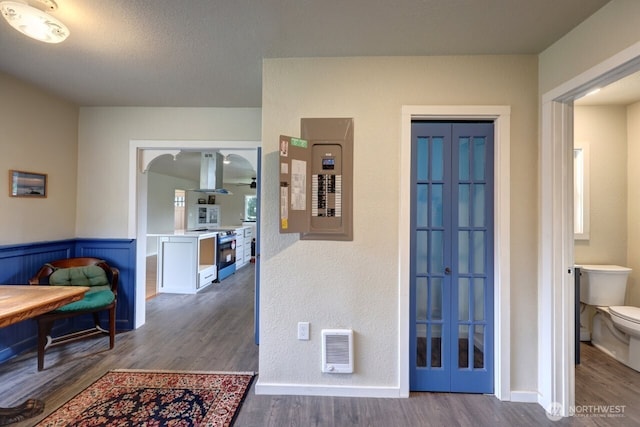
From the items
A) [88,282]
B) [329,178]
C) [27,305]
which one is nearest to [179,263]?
[88,282]

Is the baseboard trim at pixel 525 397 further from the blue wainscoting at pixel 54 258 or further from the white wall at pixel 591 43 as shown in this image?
the blue wainscoting at pixel 54 258

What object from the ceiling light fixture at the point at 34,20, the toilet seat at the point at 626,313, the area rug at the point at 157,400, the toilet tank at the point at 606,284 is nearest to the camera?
the ceiling light fixture at the point at 34,20

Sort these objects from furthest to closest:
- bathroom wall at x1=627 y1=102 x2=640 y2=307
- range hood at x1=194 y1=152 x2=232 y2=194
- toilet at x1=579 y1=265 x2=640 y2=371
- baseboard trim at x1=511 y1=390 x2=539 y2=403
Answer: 1. range hood at x1=194 y1=152 x2=232 y2=194
2. bathroom wall at x1=627 y1=102 x2=640 y2=307
3. toilet at x1=579 y1=265 x2=640 y2=371
4. baseboard trim at x1=511 y1=390 x2=539 y2=403

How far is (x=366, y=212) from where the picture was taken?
200 cm

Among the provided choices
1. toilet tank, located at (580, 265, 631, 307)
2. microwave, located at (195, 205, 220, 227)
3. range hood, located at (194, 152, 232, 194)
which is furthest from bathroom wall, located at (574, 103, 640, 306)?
microwave, located at (195, 205, 220, 227)

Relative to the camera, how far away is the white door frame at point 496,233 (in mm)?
1942

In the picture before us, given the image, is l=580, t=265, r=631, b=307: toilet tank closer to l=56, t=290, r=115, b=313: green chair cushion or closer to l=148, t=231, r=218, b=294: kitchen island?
l=56, t=290, r=115, b=313: green chair cushion

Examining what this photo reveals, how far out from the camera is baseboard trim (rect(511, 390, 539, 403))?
193cm

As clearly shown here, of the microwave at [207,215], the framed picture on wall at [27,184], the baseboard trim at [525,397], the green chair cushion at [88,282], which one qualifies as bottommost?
the baseboard trim at [525,397]

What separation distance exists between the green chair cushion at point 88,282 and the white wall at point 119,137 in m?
0.45

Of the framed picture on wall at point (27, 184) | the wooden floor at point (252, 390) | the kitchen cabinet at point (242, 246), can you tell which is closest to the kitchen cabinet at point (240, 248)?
the kitchen cabinet at point (242, 246)

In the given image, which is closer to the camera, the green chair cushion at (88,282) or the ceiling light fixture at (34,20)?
the ceiling light fixture at (34,20)

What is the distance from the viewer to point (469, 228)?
80.1 inches

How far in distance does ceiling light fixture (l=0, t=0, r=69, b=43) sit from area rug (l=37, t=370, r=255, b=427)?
2337 millimetres
